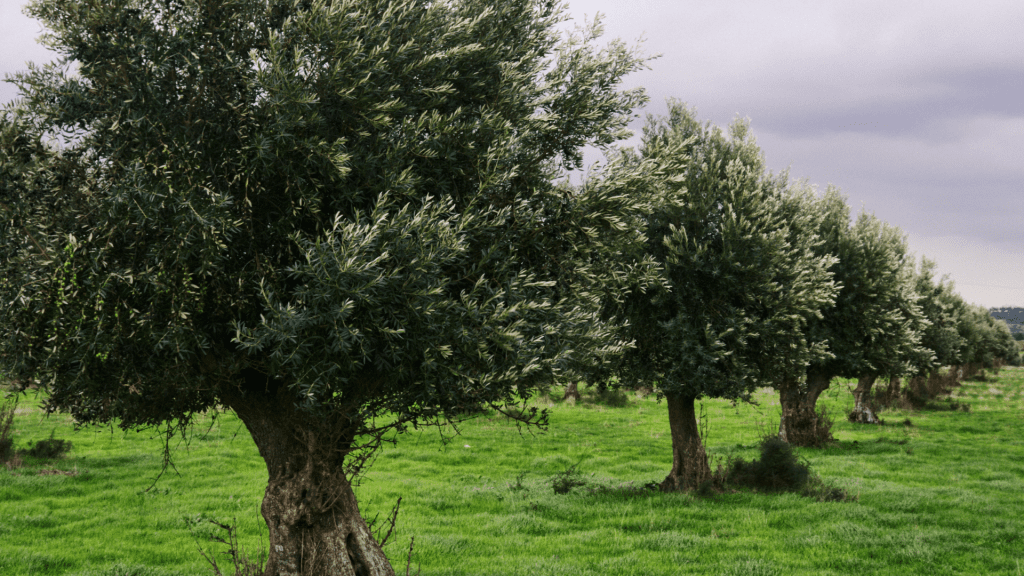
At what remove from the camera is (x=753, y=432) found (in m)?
37.6

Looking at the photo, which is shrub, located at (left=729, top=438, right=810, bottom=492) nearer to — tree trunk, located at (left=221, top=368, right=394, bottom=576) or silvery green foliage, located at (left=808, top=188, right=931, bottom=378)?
silvery green foliage, located at (left=808, top=188, right=931, bottom=378)

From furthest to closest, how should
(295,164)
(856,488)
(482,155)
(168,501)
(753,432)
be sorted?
(753,432)
(856,488)
(168,501)
(482,155)
(295,164)

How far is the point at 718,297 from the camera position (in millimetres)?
19266

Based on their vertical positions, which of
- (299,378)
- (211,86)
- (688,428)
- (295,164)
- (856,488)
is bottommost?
(856,488)

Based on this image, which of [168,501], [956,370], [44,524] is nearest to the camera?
[44,524]

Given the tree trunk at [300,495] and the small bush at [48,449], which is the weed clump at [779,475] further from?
the small bush at [48,449]

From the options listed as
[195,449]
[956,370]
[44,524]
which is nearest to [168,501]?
[44,524]

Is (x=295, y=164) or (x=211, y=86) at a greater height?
(x=211, y=86)

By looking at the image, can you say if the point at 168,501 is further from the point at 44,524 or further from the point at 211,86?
the point at 211,86

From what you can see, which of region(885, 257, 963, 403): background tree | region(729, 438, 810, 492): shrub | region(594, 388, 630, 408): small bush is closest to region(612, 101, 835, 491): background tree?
region(729, 438, 810, 492): shrub

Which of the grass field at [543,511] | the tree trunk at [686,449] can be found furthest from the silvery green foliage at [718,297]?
the grass field at [543,511]

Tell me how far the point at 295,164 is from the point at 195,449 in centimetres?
2338

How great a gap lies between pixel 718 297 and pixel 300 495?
13.3m

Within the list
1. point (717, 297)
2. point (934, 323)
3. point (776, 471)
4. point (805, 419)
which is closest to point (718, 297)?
point (717, 297)
